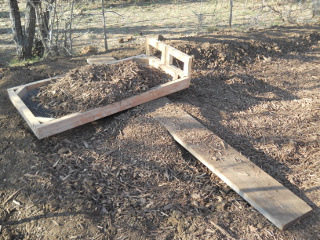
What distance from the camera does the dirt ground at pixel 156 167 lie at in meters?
2.95

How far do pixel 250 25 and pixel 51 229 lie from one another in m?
8.76

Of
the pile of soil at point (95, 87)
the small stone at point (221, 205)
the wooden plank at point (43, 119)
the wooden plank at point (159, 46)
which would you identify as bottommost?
the small stone at point (221, 205)

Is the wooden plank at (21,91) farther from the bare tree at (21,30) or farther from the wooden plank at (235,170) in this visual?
the bare tree at (21,30)

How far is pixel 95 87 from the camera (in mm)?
4277

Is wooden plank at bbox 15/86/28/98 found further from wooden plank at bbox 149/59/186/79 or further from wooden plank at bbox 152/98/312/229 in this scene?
wooden plank at bbox 149/59/186/79

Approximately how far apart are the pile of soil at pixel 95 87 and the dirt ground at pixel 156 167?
330 mm

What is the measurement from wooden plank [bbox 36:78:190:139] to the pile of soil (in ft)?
0.25

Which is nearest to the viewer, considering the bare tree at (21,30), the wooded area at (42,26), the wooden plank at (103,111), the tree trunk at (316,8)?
the wooden plank at (103,111)

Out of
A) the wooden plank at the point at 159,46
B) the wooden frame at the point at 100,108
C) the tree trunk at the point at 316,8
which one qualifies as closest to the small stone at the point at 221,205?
the wooden frame at the point at 100,108

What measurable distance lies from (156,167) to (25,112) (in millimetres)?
1863

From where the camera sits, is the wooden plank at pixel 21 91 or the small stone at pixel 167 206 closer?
the small stone at pixel 167 206

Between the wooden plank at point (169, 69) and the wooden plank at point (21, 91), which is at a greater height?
the wooden plank at point (169, 69)

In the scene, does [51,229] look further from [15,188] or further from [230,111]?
[230,111]

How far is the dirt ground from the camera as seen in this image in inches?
116
